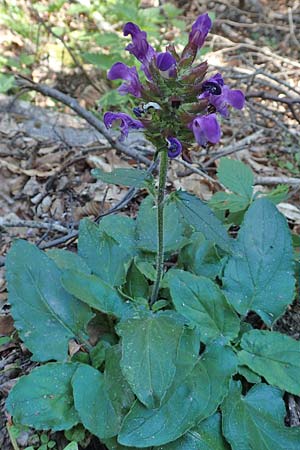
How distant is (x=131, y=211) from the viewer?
111 inches

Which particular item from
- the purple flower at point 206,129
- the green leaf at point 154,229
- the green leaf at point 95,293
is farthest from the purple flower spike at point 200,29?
the green leaf at point 95,293

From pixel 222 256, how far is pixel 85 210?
0.99 meters

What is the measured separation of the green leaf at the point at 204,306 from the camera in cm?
186

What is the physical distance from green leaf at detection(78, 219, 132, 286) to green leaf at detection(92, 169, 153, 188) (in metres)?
0.47

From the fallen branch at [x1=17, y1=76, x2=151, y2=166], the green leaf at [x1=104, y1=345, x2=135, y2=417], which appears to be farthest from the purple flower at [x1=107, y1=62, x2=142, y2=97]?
the fallen branch at [x1=17, y1=76, x2=151, y2=166]

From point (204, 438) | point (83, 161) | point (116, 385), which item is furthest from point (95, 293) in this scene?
point (83, 161)

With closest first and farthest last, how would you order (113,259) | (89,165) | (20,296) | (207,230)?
(207,230) → (20,296) → (113,259) → (89,165)

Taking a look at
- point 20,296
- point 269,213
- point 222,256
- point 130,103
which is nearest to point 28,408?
point 20,296

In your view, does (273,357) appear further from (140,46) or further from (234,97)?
(140,46)

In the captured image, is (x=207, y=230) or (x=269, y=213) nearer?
(x=207, y=230)

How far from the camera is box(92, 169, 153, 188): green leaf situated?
5.24 ft

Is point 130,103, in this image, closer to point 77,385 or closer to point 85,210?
point 85,210

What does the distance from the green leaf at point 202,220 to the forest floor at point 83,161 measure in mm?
750

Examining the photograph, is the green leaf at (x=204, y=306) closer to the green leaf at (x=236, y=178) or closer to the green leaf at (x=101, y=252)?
the green leaf at (x=101, y=252)
